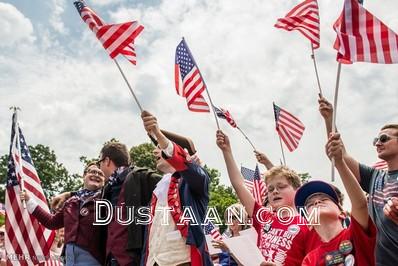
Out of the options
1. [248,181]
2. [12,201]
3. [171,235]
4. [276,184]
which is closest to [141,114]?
[171,235]

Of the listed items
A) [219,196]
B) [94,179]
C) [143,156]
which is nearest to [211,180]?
[219,196]

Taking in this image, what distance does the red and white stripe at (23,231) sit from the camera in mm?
6500

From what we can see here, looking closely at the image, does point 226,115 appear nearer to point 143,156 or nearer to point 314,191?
point 314,191

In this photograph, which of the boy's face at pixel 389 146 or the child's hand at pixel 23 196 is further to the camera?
the child's hand at pixel 23 196

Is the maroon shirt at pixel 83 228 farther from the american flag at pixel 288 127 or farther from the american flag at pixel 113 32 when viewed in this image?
the american flag at pixel 288 127

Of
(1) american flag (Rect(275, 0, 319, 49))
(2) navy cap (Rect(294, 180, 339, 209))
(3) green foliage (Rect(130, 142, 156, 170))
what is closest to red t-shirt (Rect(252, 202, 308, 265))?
(2) navy cap (Rect(294, 180, 339, 209))

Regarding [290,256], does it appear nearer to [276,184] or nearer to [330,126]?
[276,184]

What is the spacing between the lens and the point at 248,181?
10734 millimetres

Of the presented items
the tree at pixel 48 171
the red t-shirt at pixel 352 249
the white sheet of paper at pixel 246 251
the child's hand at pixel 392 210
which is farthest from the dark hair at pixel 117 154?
the tree at pixel 48 171

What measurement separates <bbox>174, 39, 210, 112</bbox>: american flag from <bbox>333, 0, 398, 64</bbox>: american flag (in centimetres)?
279

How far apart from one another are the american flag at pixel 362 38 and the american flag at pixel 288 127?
203 inches

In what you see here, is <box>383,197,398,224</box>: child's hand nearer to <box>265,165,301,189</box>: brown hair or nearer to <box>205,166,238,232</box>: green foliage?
<box>265,165,301,189</box>: brown hair

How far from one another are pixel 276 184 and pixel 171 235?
991 mm

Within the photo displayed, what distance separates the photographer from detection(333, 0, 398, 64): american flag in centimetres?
413
